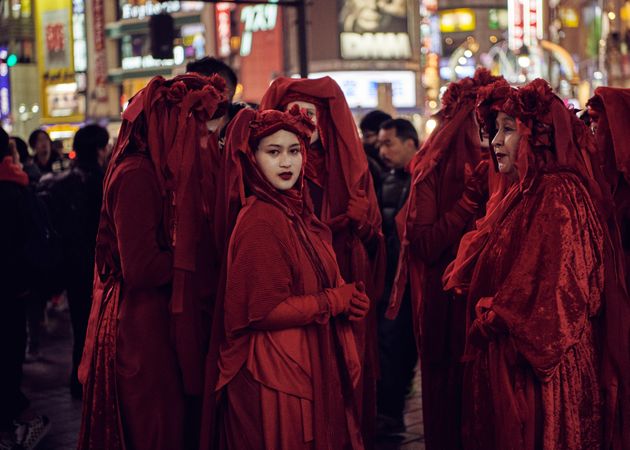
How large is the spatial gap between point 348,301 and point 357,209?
1.35m

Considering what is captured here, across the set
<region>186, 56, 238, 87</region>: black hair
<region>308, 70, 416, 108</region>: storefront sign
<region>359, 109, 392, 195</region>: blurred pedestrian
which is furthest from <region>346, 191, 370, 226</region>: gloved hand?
<region>308, 70, 416, 108</region>: storefront sign

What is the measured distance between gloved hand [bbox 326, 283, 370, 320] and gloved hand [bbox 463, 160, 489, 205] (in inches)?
59.8

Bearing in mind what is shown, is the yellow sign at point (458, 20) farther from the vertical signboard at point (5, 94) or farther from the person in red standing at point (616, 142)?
the person in red standing at point (616, 142)

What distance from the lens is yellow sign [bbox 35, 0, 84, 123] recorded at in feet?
222

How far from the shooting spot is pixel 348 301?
472 cm

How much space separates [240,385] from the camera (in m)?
4.58

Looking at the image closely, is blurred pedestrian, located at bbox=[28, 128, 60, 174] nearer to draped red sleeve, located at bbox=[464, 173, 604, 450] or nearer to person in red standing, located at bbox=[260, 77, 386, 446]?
person in red standing, located at bbox=[260, 77, 386, 446]

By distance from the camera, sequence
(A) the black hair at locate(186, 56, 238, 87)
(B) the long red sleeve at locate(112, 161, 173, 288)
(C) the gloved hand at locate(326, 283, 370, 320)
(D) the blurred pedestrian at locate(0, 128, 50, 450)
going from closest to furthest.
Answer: (C) the gloved hand at locate(326, 283, 370, 320)
(B) the long red sleeve at locate(112, 161, 173, 288)
(A) the black hair at locate(186, 56, 238, 87)
(D) the blurred pedestrian at locate(0, 128, 50, 450)

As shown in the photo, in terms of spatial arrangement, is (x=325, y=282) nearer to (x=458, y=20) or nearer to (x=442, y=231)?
(x=442, y=231)

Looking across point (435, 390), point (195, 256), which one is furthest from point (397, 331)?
point (195, 256)

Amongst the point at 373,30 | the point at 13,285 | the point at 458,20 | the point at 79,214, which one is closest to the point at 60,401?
the point at 79,214

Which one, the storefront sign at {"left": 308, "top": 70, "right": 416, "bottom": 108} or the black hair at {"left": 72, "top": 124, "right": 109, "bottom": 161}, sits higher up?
the storefront sign at {"left": 308, "top": 70, "right": 416, "bottom": 108}

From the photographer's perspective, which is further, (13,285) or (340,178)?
(13,285)

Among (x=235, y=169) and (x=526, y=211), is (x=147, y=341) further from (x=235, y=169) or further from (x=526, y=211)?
(x=526, y=211)
